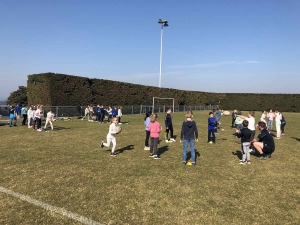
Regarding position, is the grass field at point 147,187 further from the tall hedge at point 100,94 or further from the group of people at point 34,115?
the tall hedge at point 100,94

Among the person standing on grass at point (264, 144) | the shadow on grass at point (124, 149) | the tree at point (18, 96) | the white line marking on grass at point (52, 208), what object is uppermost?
the tree at point (18, 96)

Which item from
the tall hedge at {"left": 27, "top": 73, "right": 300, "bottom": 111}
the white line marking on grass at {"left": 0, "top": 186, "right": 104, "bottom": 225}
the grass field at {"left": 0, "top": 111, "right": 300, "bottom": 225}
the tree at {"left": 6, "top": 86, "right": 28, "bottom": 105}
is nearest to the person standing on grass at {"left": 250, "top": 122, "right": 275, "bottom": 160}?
the grass field at {"left": 0, "top": 111, "right": 300, "bottom": 225}

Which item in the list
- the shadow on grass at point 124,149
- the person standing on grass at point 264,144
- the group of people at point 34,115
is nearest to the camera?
the person standing on grass at point 264,144

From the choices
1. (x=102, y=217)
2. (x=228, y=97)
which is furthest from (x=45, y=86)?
(x=228, y=97)

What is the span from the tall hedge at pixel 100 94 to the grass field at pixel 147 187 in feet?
60.3

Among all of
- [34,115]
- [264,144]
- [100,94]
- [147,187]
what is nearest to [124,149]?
[147,187]

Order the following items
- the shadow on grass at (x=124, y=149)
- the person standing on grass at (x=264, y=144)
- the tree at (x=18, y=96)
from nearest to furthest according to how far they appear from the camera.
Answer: the person standing on grass at (x=264, y=144) → the shadow on grass at (x=124, y=149) → the tree at (x=18, y=96)

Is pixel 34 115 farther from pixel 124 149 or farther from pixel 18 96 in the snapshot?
pixel 18 96

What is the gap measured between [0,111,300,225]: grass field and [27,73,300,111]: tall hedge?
18391mm

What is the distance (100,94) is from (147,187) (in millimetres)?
27962

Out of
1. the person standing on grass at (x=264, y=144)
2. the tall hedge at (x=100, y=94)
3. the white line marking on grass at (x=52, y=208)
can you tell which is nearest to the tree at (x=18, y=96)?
the tall hedge at (x=100, y=94)

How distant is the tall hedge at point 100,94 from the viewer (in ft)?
88.5

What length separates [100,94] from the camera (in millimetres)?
32938

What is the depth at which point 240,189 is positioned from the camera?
6.32 meters
